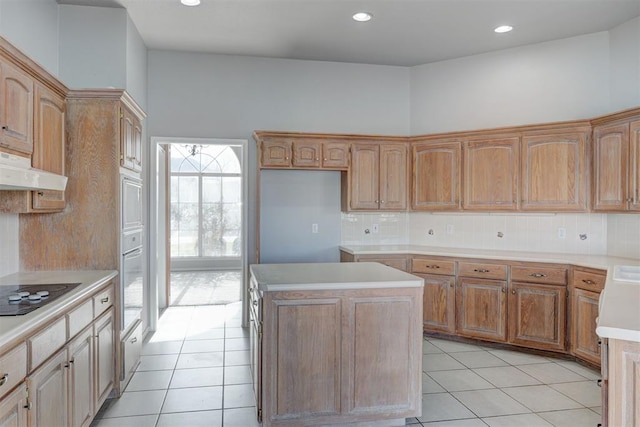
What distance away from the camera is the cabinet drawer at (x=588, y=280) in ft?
10.7

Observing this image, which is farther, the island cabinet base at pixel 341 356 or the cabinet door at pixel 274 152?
the cabinet door at pixel 274 152

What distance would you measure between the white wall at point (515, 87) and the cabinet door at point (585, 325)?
180 cm

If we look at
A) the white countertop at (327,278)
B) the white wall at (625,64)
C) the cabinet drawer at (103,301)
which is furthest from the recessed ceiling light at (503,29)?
the cabinet drawer at (103,301)

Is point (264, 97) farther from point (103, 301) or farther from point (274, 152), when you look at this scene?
point (103, 301)

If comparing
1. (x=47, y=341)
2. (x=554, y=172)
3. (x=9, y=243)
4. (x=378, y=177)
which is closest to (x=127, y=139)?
(x=9, y=243)

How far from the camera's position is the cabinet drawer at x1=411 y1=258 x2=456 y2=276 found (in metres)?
4.14

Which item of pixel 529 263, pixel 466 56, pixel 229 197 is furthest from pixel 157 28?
pixel 229 197

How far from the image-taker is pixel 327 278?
2.54 meters

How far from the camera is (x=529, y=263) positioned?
3.78 meters

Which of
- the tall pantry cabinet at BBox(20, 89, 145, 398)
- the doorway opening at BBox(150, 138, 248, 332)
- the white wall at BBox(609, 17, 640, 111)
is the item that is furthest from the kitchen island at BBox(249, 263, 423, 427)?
the doorway opening at BBox(150, 138, 248, 332)

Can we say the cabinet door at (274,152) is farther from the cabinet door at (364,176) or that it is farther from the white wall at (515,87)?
the white wall at (515,87)

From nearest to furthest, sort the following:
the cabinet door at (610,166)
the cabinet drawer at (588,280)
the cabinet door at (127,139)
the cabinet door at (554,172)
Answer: the cabinet door at (127,139) → the cabinet drawer at (588,280) → the cabinet door at (610,166) → the cabinet door at (554,172)

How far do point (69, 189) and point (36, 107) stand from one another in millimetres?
616

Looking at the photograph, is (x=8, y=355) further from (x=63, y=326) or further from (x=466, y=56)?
(x=466, y=56)
